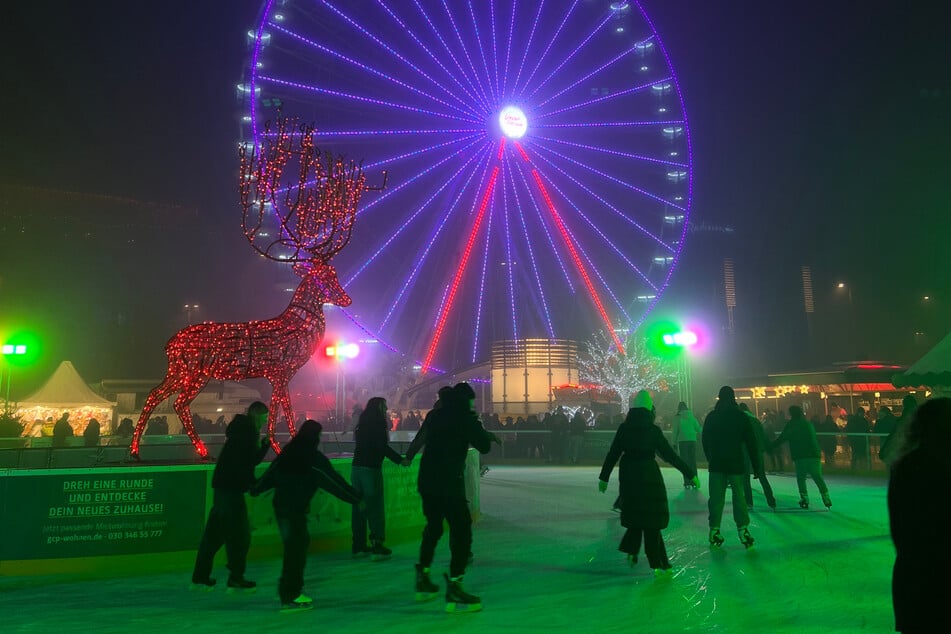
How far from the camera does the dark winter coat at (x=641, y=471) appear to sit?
627 centimetres

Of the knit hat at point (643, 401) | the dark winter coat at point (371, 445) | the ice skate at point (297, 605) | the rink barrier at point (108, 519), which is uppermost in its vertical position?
the knit hat at point (643, 401)

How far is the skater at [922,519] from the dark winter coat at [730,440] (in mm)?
5016

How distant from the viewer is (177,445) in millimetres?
9852

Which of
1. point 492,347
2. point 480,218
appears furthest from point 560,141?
point 492,347

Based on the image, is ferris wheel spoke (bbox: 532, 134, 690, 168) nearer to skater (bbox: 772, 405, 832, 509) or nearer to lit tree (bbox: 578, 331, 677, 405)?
skater (bbox: 772, 405, 832, 509)

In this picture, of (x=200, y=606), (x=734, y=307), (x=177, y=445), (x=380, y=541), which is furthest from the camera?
(x=734, y=307)

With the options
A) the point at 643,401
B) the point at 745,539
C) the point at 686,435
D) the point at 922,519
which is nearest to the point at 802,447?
the point at 686,435

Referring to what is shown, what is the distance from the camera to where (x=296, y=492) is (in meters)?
5.55

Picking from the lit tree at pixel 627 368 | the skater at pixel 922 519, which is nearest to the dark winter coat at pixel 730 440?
the skater at pixel 922 519

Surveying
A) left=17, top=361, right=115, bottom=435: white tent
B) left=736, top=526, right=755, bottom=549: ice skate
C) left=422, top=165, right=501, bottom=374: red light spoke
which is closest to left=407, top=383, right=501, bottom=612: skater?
left=736, top=526, right=755, bottom=549: ice skate

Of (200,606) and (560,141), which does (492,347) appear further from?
(200,606)

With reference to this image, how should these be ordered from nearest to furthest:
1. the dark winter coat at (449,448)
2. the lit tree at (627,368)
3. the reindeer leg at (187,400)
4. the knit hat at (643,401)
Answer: the dark winter coat at (449,448) < the knit hat at (643,401) < the reindeer leg at (187,400) < the lit tree at (627,368)

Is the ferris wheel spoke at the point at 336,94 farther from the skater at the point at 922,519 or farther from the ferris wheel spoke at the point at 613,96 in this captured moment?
the skater at the point at 922,519

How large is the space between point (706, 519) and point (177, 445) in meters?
7.18
